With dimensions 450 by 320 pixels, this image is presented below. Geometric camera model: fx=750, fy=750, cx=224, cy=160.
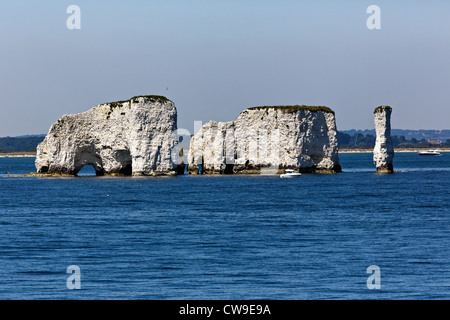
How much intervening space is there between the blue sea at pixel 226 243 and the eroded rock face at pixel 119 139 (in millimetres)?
17414

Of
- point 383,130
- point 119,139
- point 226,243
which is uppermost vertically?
point 383,130

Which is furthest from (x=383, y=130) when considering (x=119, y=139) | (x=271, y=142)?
(x=119, y=139)

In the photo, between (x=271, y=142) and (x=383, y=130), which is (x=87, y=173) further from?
(x=383, y=130)

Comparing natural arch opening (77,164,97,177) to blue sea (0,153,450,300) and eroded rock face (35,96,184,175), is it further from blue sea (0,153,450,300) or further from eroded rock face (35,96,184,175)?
Result: blue sea (0,153,450,300)

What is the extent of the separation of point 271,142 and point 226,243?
60.7 meters

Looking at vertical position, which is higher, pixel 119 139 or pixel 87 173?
pixel 119 139

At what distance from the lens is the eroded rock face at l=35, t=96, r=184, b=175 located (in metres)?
93.8

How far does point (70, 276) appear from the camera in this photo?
30125mm

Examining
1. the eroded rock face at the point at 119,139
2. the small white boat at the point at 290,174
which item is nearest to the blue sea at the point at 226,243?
the eroded rock face at the point at 119,139

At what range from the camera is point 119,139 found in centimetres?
9544
